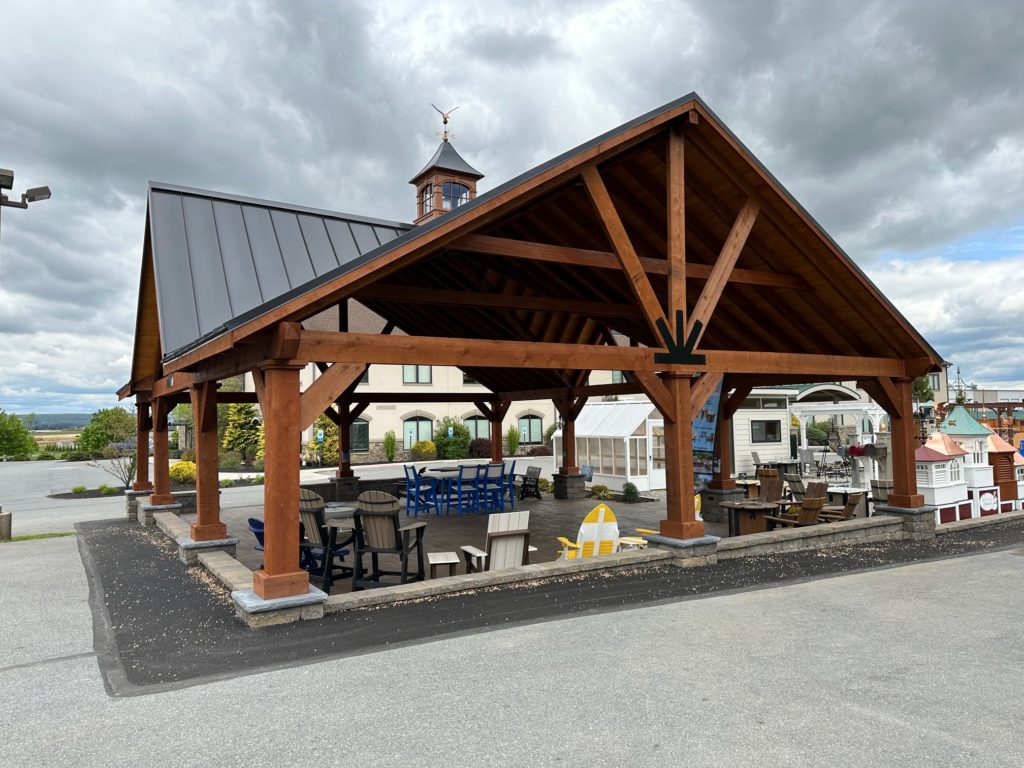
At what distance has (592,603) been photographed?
6270mm

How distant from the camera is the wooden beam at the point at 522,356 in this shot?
5996 millimetres

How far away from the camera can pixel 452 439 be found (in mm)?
31625

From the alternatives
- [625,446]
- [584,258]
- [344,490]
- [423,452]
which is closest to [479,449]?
[423,452]

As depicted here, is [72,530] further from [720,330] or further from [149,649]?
[720,330]

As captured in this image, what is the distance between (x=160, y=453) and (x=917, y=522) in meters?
12.3

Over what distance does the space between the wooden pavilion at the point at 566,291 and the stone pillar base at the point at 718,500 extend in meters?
2.10

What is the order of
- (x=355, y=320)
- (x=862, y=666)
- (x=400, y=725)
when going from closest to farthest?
(x=400, y=725) < (x=862, y=666) < (x=355, y=320)

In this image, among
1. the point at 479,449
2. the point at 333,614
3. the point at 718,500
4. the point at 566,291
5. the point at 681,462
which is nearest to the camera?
the point at 333,614

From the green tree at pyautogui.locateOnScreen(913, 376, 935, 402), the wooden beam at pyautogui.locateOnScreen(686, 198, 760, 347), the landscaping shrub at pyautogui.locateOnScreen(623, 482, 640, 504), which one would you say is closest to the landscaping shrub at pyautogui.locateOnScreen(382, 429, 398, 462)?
the landscaping shrub at pyautogui.locateOnScreen(623, 482, 640, 504)

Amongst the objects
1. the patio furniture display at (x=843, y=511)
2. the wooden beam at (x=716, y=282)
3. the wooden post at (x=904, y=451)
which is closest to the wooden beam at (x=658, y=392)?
the wooden beam at (x=716, y=282)

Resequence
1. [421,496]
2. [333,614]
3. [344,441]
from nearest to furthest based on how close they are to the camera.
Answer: [333,614], [421,496], [344,441]

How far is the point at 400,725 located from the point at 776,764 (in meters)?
1.99

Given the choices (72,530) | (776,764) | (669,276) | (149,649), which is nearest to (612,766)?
(776,764)

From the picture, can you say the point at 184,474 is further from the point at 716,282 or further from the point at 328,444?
the point at 716,282
